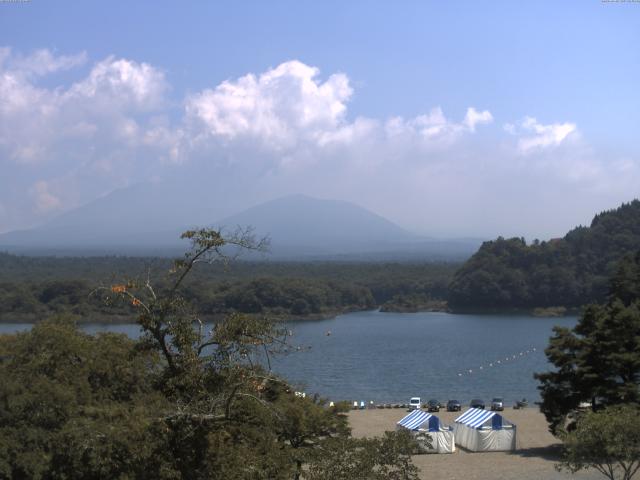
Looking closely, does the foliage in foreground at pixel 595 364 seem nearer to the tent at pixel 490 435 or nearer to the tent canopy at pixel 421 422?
the tent at pixel 490 435

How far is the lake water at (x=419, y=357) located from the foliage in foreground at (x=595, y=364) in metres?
6.92

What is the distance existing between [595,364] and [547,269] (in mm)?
46547

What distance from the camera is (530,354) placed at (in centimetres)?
3669

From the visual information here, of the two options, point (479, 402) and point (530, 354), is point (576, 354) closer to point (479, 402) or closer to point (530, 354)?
point (479, 402)

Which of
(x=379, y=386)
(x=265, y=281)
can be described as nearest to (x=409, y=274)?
(x=265, y=281)

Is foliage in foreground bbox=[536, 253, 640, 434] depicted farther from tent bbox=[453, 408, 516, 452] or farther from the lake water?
the lake water

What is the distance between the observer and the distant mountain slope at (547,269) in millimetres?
58594

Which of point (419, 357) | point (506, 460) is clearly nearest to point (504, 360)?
point (419, 357)

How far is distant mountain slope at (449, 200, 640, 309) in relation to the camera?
58.6m

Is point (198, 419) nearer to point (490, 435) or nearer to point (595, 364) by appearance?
point (595, 364)

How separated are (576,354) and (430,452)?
3.35 m

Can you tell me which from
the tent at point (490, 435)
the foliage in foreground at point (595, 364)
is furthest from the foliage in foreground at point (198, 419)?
the tent at point (490, 435)

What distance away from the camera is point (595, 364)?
1481cm

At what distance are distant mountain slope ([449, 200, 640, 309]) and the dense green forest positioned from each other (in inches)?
144
